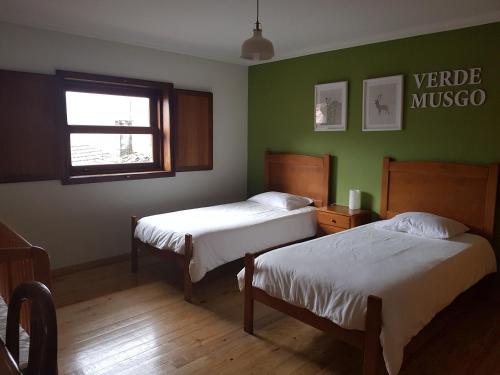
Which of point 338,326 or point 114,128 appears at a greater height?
point 114,128

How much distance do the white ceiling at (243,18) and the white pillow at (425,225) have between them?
159 centimetres

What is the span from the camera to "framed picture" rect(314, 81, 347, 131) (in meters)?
3.99

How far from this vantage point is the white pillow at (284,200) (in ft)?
13.4

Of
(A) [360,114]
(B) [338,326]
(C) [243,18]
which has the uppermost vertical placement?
(C) [243,18]

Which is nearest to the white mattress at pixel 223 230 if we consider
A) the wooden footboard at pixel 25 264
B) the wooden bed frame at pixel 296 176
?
the wooden bed frame at pixel 296 176

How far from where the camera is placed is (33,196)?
339 cm

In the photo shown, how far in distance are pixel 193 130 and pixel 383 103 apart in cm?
209

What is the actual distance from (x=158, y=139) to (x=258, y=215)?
148cm

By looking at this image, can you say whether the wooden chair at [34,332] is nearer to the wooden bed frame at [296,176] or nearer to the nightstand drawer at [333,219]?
the wooden bed frame at [296,176]

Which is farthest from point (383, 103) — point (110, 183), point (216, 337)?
point (110, 183)

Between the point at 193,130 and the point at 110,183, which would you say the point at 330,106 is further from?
the point at 110,183

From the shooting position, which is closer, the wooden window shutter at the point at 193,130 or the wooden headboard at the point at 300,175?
the wooden headboard at the point at 300,175

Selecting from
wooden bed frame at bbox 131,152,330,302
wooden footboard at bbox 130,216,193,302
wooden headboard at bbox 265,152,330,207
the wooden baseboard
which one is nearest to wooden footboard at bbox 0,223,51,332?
wooden footboard at bbox 130,216,193,302

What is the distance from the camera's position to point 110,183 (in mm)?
3859
